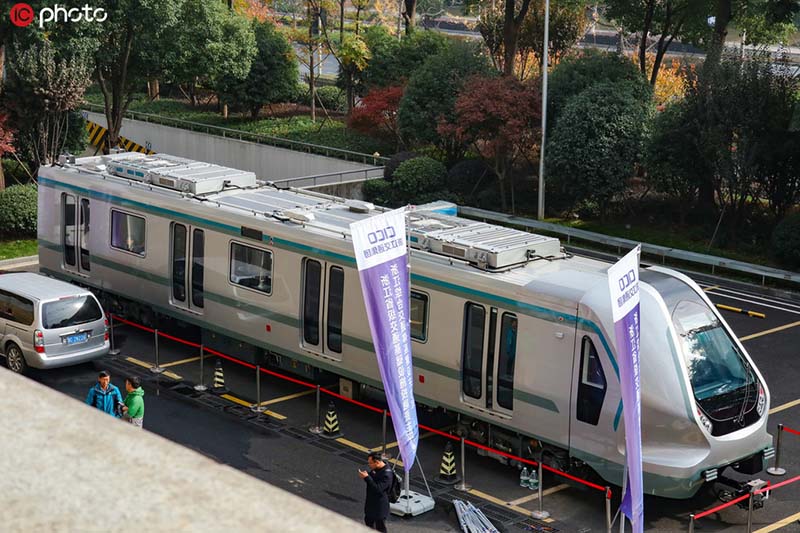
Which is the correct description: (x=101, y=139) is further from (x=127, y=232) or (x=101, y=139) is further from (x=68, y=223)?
(x=127, y=232)

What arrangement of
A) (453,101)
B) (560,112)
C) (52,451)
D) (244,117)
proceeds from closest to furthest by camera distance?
(52,451) < (560,112) < (453,101) < (244,117)

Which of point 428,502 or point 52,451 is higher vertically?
point 52,451

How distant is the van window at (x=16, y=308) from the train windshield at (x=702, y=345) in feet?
33.4

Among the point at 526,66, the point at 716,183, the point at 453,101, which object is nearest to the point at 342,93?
the point at 526,66

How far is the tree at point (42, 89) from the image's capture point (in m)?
30.4

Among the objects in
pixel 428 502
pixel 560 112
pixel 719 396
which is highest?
pixel 560 112

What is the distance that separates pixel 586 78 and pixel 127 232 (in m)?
16.4

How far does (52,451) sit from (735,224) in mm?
28740

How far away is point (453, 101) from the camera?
1401 inches

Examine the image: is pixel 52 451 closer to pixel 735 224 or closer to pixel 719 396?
pixel 719 396

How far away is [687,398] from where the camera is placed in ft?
43.9

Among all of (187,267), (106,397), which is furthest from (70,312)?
(106,397)

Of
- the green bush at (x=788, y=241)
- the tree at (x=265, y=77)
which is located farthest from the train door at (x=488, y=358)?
the tree at (x=265, y=77)

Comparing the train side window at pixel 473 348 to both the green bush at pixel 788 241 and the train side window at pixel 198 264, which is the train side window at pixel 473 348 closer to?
the train side window at pixel 198 264
